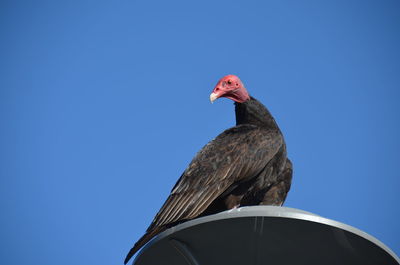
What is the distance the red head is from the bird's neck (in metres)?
0.07

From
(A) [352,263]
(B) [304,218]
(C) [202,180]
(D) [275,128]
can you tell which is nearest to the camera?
(B) [304,218]

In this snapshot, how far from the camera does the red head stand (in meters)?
5.09

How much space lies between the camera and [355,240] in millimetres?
2582

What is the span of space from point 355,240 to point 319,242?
20 cm

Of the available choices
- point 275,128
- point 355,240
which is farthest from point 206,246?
point 275,128

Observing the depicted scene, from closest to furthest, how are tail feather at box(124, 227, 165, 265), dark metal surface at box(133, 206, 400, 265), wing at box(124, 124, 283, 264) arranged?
dark metal surface at box(133, 206, 400, 265) → tail feather at box(124, 227, 165, 265) → wing at box(124, 124, 283, 264)

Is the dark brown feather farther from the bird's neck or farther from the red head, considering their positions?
the red head

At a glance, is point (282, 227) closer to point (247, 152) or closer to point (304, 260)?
point (304, 260)

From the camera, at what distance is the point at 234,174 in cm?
427

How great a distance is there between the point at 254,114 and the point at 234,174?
96 cm

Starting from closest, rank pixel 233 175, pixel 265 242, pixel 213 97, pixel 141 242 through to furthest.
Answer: pixel 265 242, pixel 141 242, pixel 233 175, pixel 213 97

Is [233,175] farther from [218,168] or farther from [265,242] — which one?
[265,242]

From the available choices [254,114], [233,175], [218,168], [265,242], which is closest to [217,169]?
[218,168]

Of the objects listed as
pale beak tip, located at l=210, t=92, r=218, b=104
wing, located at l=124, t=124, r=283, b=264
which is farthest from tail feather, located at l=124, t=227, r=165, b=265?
pale beak tip, located at l=210, t=92, r=218, b=104
